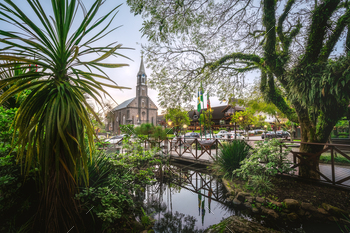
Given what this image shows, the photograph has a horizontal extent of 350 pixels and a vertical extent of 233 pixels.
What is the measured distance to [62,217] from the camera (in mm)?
1481

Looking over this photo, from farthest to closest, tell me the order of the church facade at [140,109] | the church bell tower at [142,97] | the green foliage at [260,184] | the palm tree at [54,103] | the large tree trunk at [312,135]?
the church bell tower at [142,97] → the church facade at [140,109] → the large tree trunk at [312,135] → the green foliage at [260,184] → the palm tree at [54,103]

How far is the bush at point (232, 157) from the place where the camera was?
4648mm

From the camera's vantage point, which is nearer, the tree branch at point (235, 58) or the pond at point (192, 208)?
the pond at point (192, 208)

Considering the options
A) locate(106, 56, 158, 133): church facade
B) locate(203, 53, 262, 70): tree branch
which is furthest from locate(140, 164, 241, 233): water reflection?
locate(106, 56, 158, 133): church facade

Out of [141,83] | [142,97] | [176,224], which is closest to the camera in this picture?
[176,224]

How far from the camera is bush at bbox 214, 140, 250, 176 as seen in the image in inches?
183

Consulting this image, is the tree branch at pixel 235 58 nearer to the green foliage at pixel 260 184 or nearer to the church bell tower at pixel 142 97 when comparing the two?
the green foliage at pixel 260 184

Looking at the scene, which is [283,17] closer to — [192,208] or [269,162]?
[269,162]

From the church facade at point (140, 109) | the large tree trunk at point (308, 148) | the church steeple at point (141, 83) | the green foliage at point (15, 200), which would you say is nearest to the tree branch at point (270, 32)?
the large tree trunk at point (308, 148)

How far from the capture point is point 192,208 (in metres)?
3.23

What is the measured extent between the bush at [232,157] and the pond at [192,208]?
1.59 feet

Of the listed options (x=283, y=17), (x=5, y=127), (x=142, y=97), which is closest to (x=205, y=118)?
(x=283, y=17)

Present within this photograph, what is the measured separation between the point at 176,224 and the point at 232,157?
108 inches

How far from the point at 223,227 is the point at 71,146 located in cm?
227
